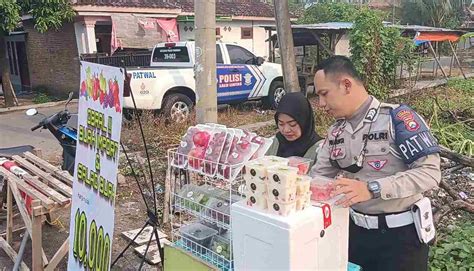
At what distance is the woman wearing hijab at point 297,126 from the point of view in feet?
8.83

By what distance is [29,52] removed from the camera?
16875 mm

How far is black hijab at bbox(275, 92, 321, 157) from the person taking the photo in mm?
2689

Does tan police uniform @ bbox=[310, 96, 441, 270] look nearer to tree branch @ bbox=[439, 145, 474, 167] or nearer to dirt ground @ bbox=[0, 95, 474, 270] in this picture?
dirt ground @ bbox=[0, 95, 474, 270]

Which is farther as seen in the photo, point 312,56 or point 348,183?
point 312,56

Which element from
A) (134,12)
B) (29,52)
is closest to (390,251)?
(134,12)

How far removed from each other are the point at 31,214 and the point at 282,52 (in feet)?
17.0

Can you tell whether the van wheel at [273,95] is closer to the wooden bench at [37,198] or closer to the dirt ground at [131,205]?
the dirt ground at [131,205]

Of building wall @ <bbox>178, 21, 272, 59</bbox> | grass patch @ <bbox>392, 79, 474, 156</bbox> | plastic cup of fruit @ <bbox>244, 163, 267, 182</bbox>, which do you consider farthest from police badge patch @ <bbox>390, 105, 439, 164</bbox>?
building wall @ <bbox>178, 21, 272, 59</bbox>

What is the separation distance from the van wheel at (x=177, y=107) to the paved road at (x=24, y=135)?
2.03m

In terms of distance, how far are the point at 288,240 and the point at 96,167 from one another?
1584 mm

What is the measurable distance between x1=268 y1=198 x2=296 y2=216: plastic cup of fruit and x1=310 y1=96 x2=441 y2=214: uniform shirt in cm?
46

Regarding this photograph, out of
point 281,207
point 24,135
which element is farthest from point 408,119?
point 24,135

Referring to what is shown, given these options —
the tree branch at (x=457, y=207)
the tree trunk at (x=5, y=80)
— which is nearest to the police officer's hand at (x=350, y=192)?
the tree branch at (x=457, y=207)

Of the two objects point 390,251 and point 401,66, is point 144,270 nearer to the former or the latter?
point 390,251
